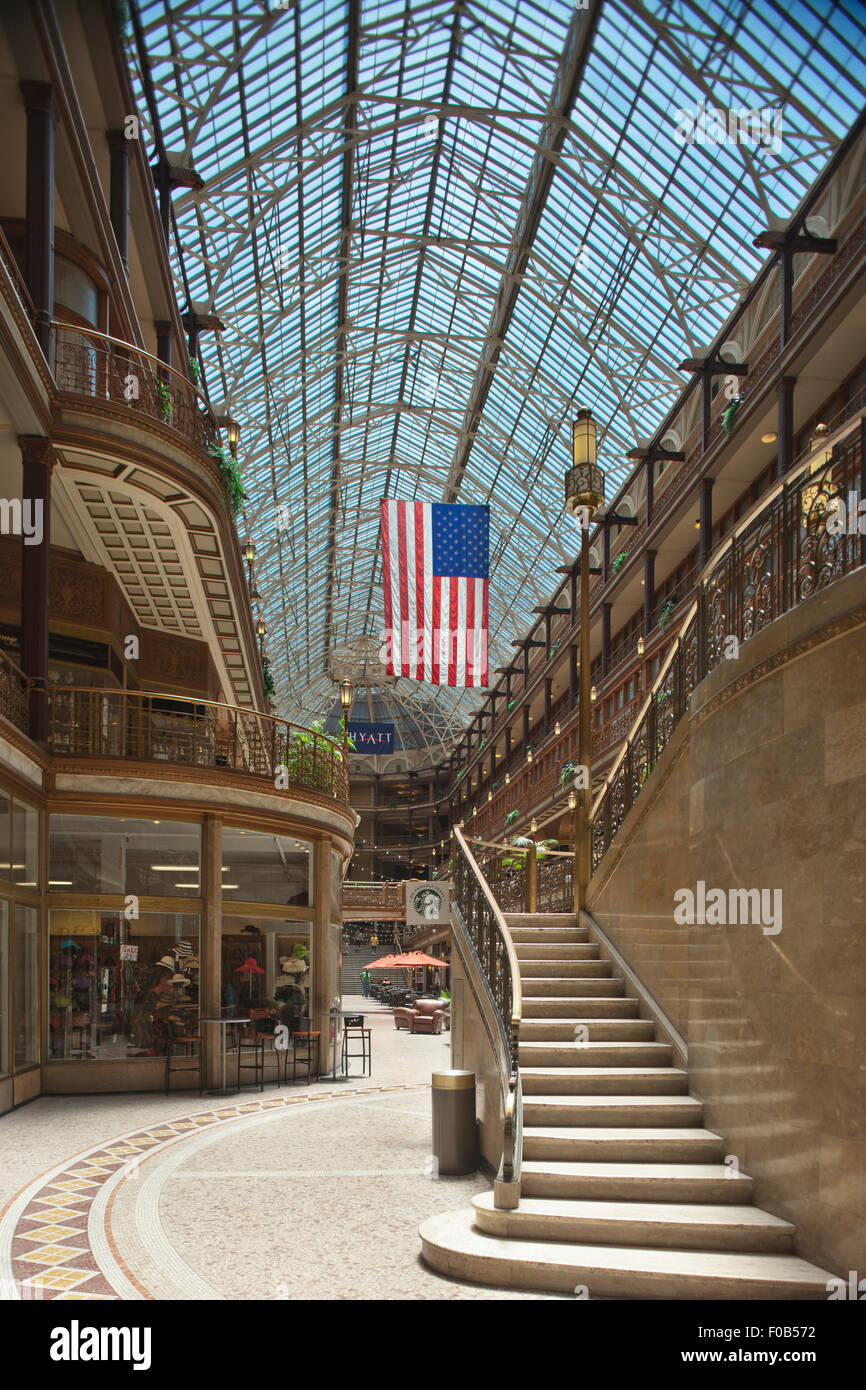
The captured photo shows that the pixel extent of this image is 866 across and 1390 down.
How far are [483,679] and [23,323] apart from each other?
9.90m

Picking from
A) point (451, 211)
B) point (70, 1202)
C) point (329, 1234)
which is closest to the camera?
point (329, 1234)

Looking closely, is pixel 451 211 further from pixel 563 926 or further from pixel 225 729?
pixel 563 926

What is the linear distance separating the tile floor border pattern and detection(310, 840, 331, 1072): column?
4.87m

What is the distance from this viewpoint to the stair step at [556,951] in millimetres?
9914

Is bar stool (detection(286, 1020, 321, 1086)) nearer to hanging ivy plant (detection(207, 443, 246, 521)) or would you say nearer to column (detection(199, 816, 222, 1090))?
column (detection(199, 816, 222, 1090))

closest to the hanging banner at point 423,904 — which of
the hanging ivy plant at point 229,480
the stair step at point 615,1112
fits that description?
the hanging ivy plant at point 229,480

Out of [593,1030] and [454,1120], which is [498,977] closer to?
[593,1030]

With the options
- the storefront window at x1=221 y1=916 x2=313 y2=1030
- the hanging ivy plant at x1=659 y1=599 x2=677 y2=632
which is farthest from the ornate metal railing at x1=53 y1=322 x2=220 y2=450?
the hanging ivy plant at x1=659 y1=599 x2=677 y2=632

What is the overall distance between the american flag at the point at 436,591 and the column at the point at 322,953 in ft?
13.4

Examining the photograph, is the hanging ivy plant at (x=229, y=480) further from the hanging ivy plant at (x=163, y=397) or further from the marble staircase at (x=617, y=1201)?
the marble staircase at (x=617, y=1201)

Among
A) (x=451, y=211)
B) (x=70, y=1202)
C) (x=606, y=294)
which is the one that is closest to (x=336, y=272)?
(x=451, y=211)

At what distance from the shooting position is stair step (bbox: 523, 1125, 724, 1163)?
22.1 feet

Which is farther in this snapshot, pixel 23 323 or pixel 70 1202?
pixel 23 323

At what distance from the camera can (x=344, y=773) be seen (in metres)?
18.0
